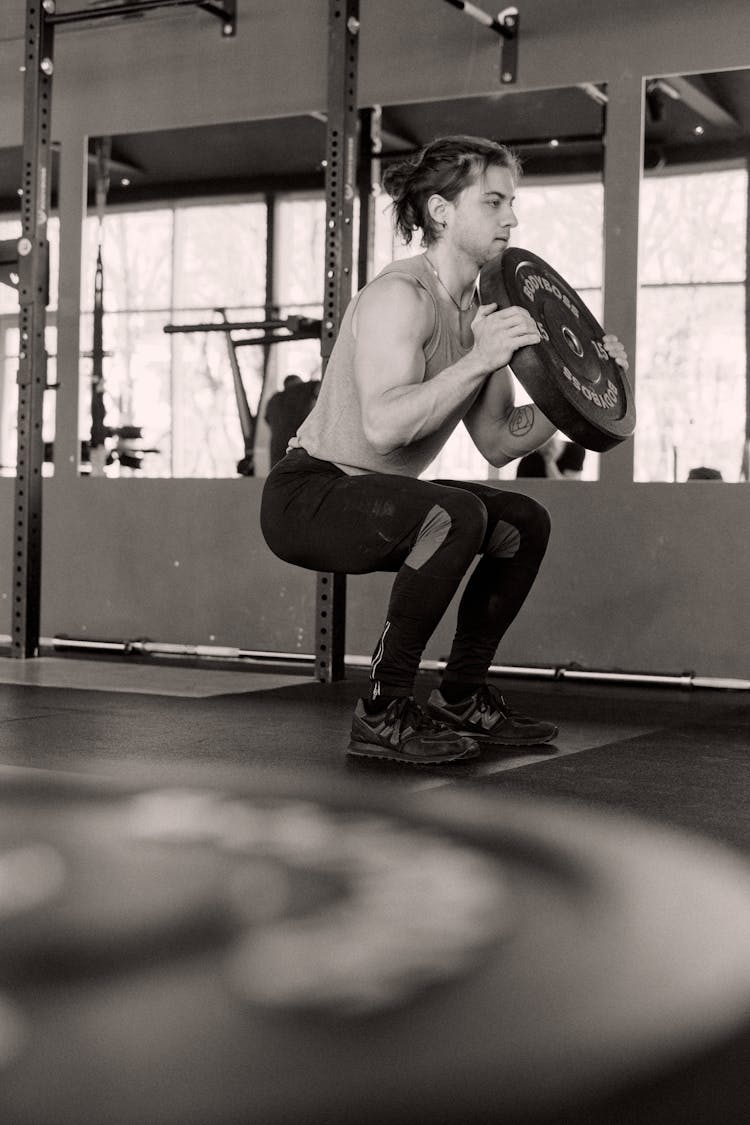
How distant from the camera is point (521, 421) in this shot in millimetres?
2928

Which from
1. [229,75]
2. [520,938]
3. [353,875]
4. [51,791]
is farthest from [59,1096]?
[229,75]

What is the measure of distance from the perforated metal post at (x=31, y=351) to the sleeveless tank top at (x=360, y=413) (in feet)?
6.94

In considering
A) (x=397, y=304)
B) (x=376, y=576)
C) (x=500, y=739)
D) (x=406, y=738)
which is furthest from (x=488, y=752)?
(x=376, y=576)

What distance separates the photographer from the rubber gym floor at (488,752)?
3.86ft

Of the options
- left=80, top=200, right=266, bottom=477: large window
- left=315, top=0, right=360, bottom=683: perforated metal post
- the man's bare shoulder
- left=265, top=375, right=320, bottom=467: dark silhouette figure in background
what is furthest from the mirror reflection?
the man's bare shoulder

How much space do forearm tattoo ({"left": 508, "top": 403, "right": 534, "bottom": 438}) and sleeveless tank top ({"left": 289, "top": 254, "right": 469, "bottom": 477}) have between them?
0.65 ft

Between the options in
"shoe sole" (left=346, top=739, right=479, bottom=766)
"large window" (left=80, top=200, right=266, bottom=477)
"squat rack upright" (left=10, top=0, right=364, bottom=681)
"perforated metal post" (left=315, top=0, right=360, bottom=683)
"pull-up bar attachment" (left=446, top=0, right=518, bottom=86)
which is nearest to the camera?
"shoe sole" (left=346, top=739, right=479, bottom=766)

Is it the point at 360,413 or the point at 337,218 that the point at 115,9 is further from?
the point at 360,413

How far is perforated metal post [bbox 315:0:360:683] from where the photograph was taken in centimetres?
419

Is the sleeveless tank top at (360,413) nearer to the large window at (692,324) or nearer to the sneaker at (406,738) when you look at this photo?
the sneaker at (406,738)

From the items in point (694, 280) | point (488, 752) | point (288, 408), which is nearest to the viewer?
point (488, 752)

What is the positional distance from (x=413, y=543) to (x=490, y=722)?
46 cm

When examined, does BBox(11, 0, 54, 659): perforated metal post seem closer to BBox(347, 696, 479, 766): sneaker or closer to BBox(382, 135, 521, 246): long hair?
BBox(382, 135, 521, 246): long hair

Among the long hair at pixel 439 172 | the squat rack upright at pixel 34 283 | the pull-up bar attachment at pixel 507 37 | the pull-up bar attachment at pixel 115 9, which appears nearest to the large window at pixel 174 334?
the squat rack upright at pixel 34 283
